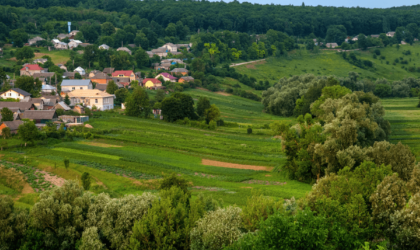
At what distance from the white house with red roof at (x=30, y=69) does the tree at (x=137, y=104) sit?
36.7 meters

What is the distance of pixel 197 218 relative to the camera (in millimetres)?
26688

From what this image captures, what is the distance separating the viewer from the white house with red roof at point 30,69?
338 ft

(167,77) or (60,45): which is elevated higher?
(60,45)

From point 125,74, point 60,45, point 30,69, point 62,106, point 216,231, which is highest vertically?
point 60,45

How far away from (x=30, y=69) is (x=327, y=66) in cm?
9494

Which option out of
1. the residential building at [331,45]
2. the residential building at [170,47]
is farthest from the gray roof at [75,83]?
the residential building at [331,45]

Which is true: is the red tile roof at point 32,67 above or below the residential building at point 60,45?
below

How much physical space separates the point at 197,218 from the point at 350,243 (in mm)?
9083

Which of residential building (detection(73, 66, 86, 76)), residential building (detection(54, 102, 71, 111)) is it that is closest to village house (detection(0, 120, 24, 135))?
residential building (detection(54, 102, 71, 111))

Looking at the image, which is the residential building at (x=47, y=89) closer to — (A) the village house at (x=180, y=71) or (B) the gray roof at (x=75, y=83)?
(B) the gray roof at (x=75, y=83)

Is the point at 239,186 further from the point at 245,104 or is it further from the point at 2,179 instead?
the point at 245,104

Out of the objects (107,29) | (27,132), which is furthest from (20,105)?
(107,29)

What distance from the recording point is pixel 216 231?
80.5 ft

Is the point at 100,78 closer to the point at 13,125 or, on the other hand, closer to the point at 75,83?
the point at 75,83
